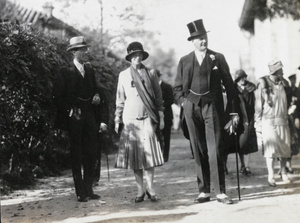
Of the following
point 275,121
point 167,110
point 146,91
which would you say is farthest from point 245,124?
point 146,91

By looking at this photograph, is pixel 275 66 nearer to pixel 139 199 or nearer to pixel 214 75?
pixel 214 75

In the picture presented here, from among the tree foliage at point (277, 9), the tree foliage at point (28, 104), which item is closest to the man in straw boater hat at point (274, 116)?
the tree foliage at point (28, 104)

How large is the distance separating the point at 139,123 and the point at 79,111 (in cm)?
93

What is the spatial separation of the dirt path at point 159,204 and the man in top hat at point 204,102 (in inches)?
16.1

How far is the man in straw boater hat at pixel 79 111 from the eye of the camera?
298 inches

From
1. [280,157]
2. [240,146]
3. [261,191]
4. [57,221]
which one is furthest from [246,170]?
[57,221]

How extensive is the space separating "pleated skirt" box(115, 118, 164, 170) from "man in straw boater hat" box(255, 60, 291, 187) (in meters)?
2.30

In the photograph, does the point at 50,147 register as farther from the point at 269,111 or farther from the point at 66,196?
the point at 269,111

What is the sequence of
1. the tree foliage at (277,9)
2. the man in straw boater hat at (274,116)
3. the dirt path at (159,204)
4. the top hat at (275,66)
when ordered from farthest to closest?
the tree foliage at (277,9) < the man in straw boater hat at (274,116) < the top hat at (275,66) < the dirt path at (159,204)

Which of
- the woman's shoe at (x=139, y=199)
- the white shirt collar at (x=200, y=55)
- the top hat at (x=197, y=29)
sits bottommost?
the woman's shoe at (x=139, y=199)

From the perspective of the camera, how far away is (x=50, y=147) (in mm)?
10531

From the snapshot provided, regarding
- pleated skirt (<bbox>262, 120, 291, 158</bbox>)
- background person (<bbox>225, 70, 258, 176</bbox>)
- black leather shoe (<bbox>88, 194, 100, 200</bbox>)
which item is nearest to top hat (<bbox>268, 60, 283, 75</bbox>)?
pleated skirt (<bbox>262, 120, 291, 158</bbox>)

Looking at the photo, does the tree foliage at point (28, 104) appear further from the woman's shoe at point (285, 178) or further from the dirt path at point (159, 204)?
the woman's shoe at point (285, 178)

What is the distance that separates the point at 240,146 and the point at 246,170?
47cm
